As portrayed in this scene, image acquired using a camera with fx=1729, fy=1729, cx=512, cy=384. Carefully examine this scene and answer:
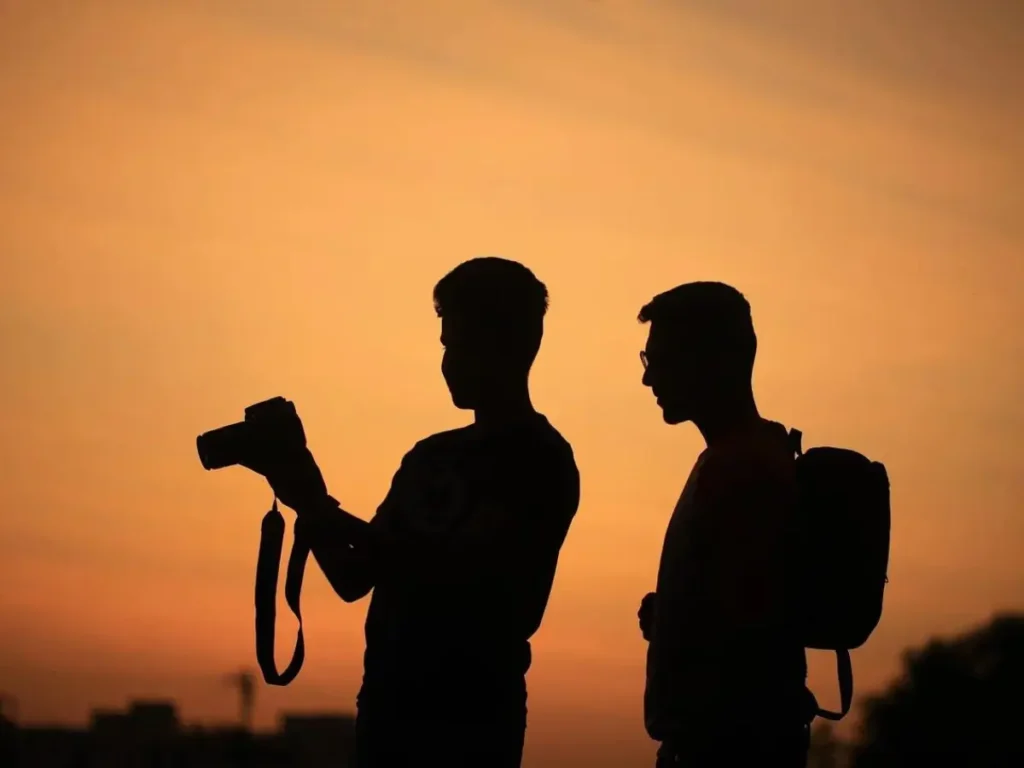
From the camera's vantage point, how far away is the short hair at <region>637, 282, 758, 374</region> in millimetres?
5680

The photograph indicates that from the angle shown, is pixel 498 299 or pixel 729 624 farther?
pixel 498 299

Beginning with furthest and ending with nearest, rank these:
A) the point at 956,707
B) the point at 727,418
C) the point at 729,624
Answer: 1. the point at 956,707
2. the point at 727,418
3. the point at 729,624

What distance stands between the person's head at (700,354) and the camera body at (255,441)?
126 centimetres

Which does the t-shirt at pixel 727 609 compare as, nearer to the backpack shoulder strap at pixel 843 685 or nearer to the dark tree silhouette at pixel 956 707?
the backpack shoulder strap at pixel 843 685

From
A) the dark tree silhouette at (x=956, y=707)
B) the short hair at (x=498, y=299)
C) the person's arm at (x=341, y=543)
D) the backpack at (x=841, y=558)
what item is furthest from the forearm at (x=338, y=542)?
the dark tree silhouette at (x=956, y=707)

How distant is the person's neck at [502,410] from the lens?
17.8ft

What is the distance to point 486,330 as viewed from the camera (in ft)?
17.8

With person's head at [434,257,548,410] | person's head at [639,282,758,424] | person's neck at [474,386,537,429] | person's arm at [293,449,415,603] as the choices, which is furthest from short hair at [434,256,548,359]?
person's arm at [293,449,415,603]

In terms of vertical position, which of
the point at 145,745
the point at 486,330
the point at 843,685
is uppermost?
the point at 145,745

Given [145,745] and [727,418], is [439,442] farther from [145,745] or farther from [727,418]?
[145,745]

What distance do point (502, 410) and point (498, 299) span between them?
1.15 ft

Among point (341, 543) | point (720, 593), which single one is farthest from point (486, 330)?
point (720, 593)

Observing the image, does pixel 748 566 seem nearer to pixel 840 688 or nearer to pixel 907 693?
pixel 840 688

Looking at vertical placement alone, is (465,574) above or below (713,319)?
below
